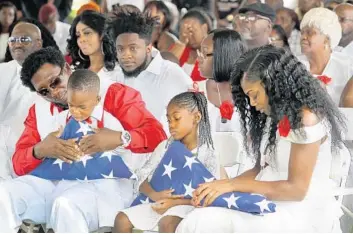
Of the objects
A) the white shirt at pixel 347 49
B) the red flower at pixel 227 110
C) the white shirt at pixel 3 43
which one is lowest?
the white shirt at pixel 3 43

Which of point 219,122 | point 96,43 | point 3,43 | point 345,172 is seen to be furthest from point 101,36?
point 3,43

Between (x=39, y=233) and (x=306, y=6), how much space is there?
3579mm

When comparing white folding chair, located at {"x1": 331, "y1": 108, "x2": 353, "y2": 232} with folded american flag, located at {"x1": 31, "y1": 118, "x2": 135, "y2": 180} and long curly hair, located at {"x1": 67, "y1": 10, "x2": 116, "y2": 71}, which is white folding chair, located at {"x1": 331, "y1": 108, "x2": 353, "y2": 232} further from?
long curly hair, located at {"x1": 67, "y1": 10, "x2": 116, "y2": 71}

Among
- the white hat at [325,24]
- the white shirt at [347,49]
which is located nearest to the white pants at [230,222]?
the white hat at [325,24]

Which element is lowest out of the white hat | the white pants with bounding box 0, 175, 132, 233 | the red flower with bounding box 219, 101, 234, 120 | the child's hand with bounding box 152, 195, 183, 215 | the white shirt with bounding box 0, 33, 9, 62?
the white pants with bounding box 0, 175, 132, 233

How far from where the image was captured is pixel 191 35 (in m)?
6.02

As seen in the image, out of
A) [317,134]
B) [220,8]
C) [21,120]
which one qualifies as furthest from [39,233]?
[220,8]

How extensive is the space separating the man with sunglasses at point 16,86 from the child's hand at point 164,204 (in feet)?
3.71

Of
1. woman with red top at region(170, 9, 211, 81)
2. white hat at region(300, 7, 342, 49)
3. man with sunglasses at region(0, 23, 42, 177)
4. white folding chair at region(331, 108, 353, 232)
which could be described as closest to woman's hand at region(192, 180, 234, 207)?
white folding chair at region(331, 108, 353, 232)

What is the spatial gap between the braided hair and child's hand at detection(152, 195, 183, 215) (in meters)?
0.30

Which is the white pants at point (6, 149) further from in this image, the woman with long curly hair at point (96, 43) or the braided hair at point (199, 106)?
the braided hair at point (199, 106)

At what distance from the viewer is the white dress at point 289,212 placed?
130 inches

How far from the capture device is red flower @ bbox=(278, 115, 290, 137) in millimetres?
3350

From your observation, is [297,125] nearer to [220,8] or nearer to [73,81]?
[73,81]
